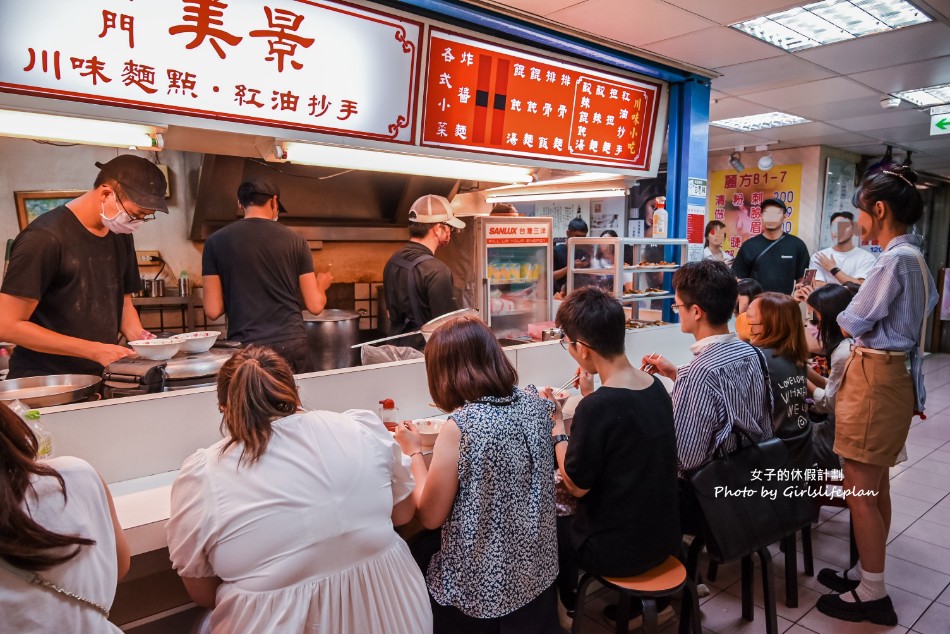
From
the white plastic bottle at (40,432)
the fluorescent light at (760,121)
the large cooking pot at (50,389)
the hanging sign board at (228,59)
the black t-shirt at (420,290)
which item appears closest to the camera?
the white plastic bottle at (40,432)

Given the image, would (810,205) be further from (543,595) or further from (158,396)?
(158,396)

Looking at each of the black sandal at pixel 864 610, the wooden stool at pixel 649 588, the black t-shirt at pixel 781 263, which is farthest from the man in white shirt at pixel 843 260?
the wooden stool at pixel 649 588

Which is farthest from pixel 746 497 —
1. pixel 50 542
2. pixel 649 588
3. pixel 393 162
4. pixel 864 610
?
pixel 393 162

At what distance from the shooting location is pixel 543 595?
1.78 meters

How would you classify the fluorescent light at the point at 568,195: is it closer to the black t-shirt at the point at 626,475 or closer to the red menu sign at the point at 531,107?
the red menu sign at the point at 531,107

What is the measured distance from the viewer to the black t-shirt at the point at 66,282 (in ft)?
7.28

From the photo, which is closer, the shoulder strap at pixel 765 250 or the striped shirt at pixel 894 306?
the striped shirt at pixel 894 306

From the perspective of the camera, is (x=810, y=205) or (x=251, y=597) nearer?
(x=251, y=597)

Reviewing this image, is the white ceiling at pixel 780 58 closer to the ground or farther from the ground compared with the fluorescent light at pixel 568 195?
farther from the ground

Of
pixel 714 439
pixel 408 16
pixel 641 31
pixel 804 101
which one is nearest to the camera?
pixel 714 439

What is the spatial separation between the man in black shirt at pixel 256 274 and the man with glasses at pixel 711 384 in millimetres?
1843

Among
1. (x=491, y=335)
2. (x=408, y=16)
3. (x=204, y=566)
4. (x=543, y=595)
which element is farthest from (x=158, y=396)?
(x=408, y=16)

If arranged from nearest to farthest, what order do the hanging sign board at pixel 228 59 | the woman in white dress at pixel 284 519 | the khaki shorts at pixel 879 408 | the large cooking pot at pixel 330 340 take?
the woman in white dress at pixel 284 519
the hanging sign board at pixel 228 59
the khaki shorts at pixel 879 408
the large cooking pot at pixel 330 340

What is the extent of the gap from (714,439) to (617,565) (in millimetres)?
634
